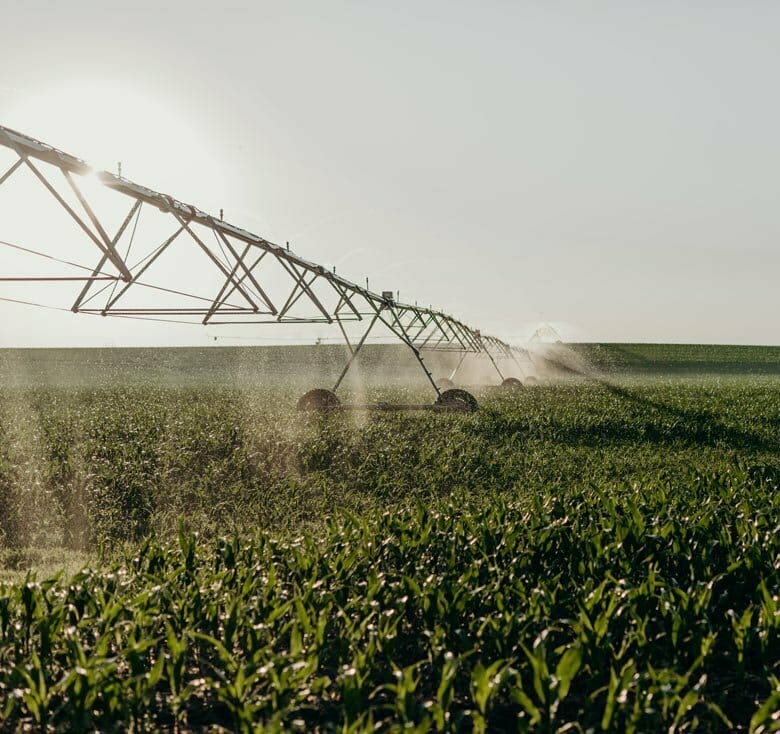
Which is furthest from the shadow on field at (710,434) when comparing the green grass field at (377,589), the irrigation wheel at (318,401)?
the irrigation wheel at (318,401)

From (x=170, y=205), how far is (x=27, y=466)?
4.67 m

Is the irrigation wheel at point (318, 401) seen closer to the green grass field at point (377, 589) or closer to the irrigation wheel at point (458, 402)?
the irrigation wheel at point (458, 402)

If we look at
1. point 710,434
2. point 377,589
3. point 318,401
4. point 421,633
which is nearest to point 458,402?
point 318,401

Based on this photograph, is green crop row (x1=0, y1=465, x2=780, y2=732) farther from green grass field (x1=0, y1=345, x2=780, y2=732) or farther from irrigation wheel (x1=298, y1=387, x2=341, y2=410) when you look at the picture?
irrigation wheel (x1=298, y1=387, x2=341, y2=410)

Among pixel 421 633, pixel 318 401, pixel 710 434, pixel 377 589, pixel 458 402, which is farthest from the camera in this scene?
pixel 458 402

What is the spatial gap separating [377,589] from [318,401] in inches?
455

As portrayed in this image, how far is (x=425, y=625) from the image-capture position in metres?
4.08

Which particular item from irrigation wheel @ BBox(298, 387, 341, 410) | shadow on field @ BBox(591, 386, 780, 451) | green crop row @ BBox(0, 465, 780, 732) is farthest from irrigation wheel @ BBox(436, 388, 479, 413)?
green crop row @ BBox(0, 465, 780, 732)

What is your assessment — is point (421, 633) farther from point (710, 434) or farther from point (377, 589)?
point (710, 434)

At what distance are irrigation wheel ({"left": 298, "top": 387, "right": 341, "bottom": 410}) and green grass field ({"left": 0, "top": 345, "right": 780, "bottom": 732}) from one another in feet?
11.8

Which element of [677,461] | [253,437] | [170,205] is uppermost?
[170,205]

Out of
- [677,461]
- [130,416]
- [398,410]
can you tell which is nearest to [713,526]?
[677,461]

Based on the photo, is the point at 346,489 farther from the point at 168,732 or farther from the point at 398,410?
the point at 398,410

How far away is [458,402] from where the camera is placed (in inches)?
A: 648
